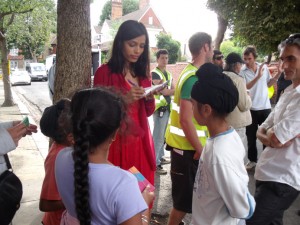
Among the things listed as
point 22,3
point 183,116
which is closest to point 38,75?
point 22,3

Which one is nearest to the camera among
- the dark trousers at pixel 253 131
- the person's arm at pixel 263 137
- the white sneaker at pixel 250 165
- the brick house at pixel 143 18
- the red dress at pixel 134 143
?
the person's arm at pixel 263 137

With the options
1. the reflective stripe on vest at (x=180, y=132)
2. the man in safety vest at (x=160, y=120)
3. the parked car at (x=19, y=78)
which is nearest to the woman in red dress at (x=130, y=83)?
the reflective stripe on vest at (x=180, y=132)

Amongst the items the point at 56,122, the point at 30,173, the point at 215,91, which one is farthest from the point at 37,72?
the point at 215,91

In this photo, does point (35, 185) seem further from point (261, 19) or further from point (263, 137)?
point (261, 19)

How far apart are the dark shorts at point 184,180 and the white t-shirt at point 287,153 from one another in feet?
2.02

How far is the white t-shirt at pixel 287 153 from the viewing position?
2023mm

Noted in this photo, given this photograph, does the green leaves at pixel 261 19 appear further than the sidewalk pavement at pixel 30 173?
Yes

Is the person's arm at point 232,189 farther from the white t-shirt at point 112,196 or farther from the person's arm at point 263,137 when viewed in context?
the person's arm at point 263,137

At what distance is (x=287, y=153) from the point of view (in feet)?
6.84

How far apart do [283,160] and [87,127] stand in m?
1.44

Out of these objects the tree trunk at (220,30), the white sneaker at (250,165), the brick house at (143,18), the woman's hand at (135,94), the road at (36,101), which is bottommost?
the road at (36,101)

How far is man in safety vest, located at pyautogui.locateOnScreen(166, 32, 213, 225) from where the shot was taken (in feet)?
8.15

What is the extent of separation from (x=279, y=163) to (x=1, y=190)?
173 cm

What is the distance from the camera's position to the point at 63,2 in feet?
8.78
